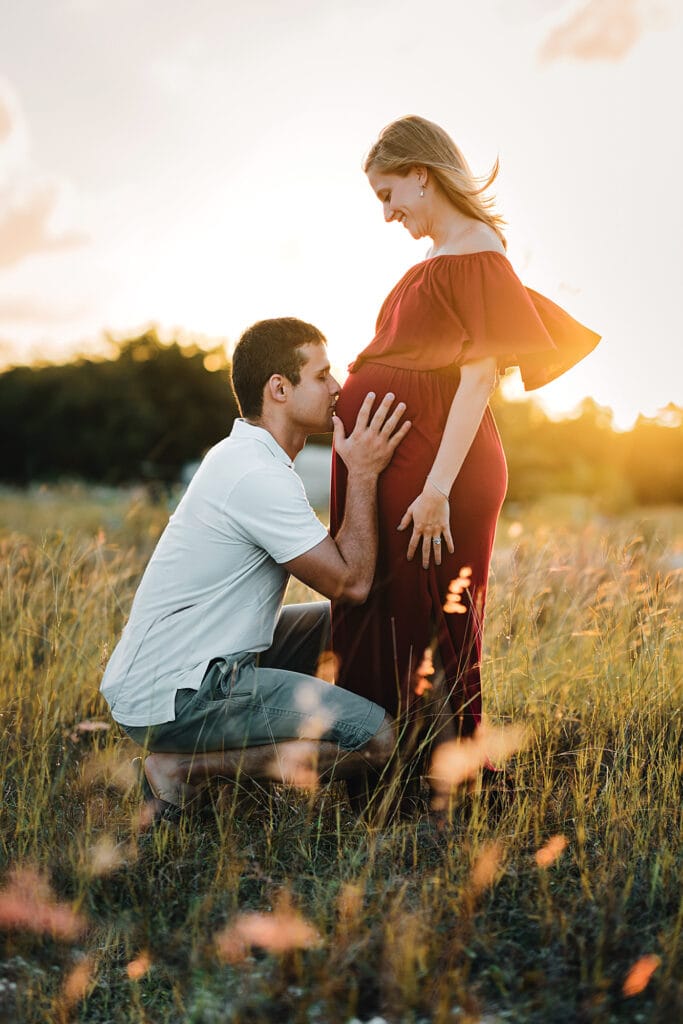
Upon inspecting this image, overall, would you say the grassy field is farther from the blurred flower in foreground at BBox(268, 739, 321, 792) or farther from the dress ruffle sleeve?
the dress ruffle sleeve

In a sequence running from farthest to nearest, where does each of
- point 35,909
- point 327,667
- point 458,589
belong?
1. point 327,667
2. point 458,589
3. point 35,909

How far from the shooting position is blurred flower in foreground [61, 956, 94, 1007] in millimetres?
2094

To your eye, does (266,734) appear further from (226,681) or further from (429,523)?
(429,523)

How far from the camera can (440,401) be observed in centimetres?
296

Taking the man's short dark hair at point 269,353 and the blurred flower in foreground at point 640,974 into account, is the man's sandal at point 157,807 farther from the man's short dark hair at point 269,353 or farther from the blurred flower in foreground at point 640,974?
the blurred flower in foreground at point 640,974

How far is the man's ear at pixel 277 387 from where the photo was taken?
2969 mm

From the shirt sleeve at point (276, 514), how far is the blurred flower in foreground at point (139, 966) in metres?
1.17

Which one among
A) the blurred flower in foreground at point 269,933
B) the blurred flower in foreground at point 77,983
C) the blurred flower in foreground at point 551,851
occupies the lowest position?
the blurred flower in foreground at point 77,983

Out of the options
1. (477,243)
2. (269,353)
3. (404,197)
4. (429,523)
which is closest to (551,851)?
(429,523)

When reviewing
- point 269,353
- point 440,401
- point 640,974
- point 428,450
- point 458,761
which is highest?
point 269,353

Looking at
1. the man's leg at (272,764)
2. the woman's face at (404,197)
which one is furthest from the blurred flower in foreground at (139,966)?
the woman's face at (404,197)

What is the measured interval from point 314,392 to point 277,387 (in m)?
0.13

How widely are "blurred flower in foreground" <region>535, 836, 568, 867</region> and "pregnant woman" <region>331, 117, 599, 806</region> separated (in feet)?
1.66

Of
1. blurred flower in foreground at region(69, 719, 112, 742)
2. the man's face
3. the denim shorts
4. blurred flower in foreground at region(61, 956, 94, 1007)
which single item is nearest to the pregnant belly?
the man's face
